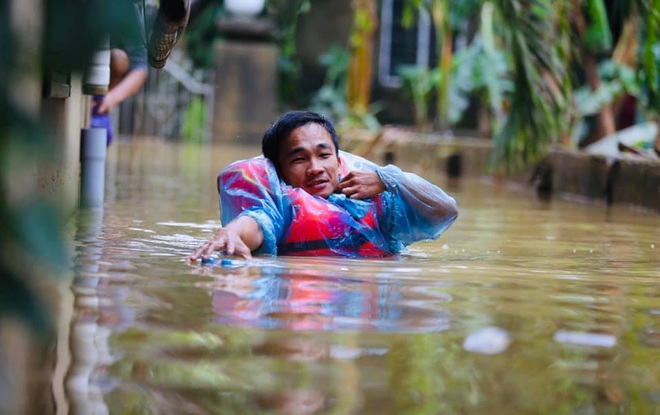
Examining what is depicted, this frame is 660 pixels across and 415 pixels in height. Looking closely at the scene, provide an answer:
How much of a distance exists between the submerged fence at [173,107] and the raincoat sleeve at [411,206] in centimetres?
1369

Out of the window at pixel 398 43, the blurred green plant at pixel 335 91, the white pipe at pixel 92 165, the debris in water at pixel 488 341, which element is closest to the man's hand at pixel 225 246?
the debris in water at pixel 488 341

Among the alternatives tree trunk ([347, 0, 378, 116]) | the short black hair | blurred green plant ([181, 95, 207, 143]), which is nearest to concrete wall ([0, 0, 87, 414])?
the short black hair

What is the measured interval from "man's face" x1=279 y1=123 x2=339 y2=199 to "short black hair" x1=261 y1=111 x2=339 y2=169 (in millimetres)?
24

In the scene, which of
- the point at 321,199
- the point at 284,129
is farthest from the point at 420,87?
the point at 321,199

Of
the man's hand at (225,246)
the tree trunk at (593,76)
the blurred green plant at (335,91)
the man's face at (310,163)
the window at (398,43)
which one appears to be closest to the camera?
the man's hand at (225,246)

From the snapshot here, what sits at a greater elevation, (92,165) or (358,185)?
(358,185)

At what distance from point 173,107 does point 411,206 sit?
15460 millimetres

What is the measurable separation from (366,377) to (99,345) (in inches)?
19.6

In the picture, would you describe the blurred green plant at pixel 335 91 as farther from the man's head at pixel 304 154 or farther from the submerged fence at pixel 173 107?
the man's head at pixel 304 154

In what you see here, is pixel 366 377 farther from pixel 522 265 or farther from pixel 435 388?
pixel 522 265

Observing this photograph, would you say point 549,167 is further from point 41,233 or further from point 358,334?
point 41,233

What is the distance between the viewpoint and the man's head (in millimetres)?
4258

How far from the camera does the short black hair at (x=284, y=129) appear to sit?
434 cm

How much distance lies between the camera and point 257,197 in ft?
13.4
